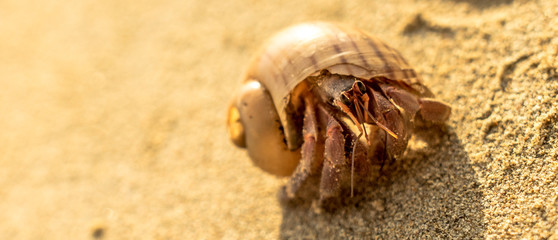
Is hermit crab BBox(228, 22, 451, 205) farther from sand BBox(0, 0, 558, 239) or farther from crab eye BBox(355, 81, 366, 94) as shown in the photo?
sand BBox(0, 0, 558, 239)

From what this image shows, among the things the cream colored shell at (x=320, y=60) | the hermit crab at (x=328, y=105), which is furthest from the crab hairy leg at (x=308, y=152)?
the cream colored shell at (x=320, y=60)

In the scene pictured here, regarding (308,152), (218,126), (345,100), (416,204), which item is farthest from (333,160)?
(218,126)

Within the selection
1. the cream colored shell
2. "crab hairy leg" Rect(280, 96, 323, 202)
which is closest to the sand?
"crab hairy leg" Rect(280, 96, 323, 202)

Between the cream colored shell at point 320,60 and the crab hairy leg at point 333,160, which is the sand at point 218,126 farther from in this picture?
the cream colored shell at point 320,60

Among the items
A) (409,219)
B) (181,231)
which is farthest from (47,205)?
(409,219)

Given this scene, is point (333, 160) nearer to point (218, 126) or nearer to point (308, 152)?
point (308, 152)

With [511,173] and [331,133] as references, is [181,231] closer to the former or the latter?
[331,133]
